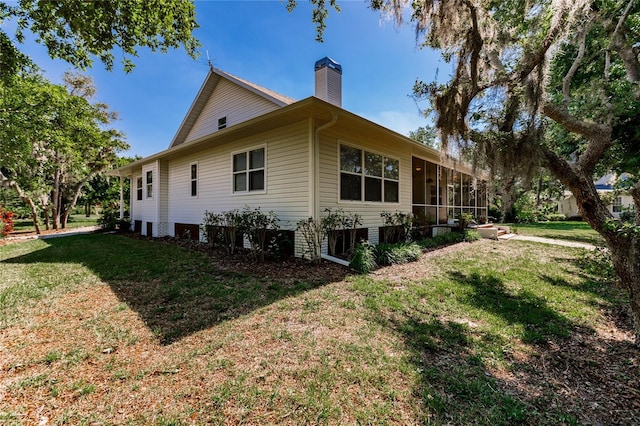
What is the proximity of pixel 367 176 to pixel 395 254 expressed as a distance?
266cm

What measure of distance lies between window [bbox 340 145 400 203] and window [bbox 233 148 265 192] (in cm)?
226

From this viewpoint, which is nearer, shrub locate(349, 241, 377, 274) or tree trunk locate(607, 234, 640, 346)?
tree trunk locate(607, 234, 640, 346)

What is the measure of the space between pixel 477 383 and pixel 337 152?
19.0 ft

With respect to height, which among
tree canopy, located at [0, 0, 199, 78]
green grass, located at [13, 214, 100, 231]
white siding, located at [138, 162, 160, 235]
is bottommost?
green grass, located at [13, 214, 100, 231]

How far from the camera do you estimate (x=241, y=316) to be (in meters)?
3.55

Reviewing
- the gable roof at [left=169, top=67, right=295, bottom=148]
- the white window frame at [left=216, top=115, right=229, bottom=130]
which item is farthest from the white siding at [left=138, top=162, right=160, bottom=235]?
the white window frame at [left=216, top=115, right=229, bottom=130]

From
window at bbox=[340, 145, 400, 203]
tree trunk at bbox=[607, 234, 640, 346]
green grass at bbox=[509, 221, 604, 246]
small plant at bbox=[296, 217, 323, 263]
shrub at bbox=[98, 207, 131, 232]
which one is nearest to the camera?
tree trunk at bbox=[607, 234, 640, 346]

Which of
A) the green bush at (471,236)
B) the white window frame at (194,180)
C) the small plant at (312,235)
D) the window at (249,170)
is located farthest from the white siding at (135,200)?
the green bush at (471,236)

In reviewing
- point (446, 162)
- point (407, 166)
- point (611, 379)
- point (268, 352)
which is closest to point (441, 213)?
point (407, 166)

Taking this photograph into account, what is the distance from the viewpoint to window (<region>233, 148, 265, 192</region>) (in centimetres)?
786

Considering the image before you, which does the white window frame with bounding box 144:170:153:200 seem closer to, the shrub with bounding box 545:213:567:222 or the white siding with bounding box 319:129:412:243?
the white siding with bounding box 319:129:412:243

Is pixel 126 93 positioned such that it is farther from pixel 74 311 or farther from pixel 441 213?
pixel 441 213

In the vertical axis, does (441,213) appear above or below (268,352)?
above

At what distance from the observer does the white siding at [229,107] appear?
9.28m
